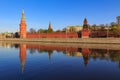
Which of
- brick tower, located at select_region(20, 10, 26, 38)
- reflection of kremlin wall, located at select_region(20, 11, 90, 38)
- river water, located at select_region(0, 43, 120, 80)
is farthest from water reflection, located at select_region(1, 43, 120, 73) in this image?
brick tower, located at select_region(20, 10, 26, 38)

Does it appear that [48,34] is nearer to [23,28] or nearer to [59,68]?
[23,28]

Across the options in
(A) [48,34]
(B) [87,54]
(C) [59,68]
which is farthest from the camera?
(A) [48,34]

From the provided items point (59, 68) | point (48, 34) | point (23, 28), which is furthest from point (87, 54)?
point (23, 28)

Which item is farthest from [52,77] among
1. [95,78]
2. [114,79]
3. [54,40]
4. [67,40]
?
[54,40]

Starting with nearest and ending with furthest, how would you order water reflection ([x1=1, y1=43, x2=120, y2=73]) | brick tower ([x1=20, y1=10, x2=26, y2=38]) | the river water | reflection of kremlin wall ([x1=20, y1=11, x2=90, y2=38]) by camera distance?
the river water → water reflection ([x1=1, y1=43, x2=120, y2=73]) → reflection of kremlin wall ([x1=20, y1=11, x2=90, y2=38]) → brick tower ([x1=20, y1=10, x2=26, y2=38])

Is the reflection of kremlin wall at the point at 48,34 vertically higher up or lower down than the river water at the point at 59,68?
higher up

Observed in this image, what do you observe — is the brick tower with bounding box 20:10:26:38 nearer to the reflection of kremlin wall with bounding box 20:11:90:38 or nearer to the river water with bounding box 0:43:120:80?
the reflection of kremlin wall with bounding box 20:11:90:38

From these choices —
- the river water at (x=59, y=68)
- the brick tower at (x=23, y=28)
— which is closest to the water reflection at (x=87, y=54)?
the river water at (x=59, y=68)

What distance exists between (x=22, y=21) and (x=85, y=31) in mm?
43110

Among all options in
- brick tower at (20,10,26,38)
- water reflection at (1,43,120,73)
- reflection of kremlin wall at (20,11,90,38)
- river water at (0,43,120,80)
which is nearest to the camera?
river water at (0,43,120,80)

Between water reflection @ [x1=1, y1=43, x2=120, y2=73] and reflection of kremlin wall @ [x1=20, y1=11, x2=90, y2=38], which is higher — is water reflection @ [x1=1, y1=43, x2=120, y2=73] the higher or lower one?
the lower one

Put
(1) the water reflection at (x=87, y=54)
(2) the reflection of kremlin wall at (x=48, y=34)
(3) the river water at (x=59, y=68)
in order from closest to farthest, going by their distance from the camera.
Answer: (3) the river water at (x=59, y=68)
(1) the water reflection at (x=87, y=54)
(2) the reflection of kremlin wall at (x=48, y=34)

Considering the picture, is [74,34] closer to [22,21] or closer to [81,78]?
[22,21]

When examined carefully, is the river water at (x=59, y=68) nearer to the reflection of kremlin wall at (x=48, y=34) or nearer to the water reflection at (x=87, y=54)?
the water reflection at (x=87, y=54)
